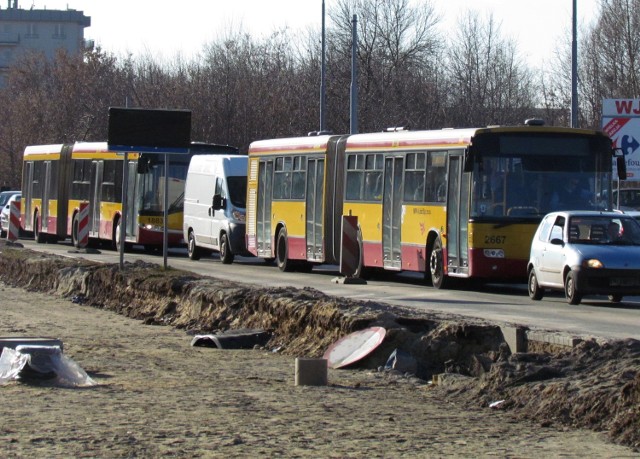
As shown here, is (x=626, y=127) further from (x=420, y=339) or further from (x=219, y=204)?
(x=420, y=339)

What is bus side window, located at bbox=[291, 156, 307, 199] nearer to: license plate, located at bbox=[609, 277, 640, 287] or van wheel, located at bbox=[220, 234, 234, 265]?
A: van wheel, located at bbox=[220, 234, 234, 265]

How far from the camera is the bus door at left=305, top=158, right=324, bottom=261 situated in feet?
102

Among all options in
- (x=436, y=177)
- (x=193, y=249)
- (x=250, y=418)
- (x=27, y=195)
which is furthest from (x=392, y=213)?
(x=27, y=195)

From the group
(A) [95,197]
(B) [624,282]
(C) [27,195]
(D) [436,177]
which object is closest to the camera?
(B) [624,282]

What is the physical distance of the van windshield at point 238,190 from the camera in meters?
36.4

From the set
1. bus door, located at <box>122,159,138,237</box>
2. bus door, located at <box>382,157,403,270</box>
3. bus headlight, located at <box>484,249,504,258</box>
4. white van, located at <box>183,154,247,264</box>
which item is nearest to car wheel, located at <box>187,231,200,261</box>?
white van, located at <box>183,154,247,264</box>

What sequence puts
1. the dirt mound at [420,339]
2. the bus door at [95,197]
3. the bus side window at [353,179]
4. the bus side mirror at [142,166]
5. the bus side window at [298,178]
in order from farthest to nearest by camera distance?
1. the bus door at [95,197]
2. the bus side mirror at [142,166]
3. the bus side window at [298,178]
4. the bus side window at [353,179]
5. the dirt mound at [420,339]

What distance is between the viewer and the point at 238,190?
36594 mm

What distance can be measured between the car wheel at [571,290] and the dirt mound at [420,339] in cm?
472

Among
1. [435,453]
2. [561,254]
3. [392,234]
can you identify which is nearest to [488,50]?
[392,234]

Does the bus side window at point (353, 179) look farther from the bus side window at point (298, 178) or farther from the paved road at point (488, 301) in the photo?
the bus side window at point (298, 178)

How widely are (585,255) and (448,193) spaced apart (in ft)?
13.7

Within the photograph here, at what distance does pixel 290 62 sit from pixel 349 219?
150ft

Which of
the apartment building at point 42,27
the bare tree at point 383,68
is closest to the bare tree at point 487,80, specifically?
the bare tree at point 383,68
